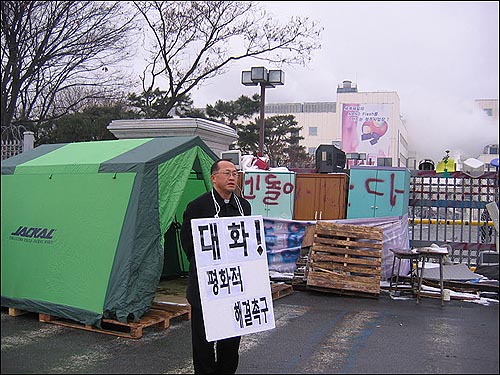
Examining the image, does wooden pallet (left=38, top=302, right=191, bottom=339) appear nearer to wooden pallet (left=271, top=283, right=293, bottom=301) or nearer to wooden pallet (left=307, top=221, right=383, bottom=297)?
wooden pallet (left=271, top=283, right=293, bottom=301)

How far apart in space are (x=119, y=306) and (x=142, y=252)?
24.0 inches

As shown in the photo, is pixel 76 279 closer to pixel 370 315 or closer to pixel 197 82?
pixel 370 315

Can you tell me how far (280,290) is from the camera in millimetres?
7836

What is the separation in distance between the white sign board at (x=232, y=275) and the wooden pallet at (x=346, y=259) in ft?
14.2

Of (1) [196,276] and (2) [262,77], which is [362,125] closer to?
(2) [262,77]

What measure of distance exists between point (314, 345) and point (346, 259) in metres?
2.87

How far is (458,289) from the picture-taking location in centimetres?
847

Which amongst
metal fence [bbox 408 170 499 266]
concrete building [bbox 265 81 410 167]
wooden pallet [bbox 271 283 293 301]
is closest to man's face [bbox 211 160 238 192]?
wooden pallet [bbox 271 283 293 301]

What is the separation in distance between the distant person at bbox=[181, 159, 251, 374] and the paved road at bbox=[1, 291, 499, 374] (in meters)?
0.87

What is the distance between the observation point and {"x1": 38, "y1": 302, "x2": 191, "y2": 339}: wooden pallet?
548cm

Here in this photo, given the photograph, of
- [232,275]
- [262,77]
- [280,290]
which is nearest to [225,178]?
[232,275]

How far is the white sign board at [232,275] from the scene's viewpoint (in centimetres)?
350

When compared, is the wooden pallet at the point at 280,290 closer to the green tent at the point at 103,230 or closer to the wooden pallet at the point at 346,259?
the wooden pallet at the point at 346,259

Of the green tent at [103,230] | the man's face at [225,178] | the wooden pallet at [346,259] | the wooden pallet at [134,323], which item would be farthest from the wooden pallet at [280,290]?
the man's face at [225,178]
